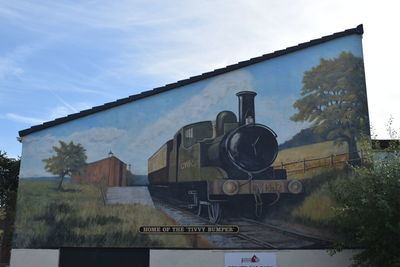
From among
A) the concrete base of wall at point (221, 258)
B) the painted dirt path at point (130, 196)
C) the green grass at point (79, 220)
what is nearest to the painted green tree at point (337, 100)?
the concrete base of wall at point (221, 258)

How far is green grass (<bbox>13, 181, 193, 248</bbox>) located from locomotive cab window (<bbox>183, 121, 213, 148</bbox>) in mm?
2967

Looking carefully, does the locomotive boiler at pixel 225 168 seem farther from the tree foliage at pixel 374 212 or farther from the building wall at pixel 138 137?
the tree foliage at pixel 374 212

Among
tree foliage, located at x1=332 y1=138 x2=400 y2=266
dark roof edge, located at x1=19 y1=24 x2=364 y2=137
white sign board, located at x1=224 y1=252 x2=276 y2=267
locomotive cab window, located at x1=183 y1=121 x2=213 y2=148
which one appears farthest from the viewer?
dark roof edge, located at x1=19 y1=24 x2=364 y2=137

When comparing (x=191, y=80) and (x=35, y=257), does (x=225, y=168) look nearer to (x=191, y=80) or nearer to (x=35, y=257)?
(x=191, y=80)

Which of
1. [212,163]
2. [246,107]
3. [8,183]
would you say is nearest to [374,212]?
[212,163]

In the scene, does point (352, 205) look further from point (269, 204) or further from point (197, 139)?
point (197, 139)

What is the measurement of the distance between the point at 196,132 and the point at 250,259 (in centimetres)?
512

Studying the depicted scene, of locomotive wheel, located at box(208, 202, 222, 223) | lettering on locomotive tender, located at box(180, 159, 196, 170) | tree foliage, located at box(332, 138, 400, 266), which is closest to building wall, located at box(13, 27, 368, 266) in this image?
locomotive wheel, located at box(208, 202, 222, 223)

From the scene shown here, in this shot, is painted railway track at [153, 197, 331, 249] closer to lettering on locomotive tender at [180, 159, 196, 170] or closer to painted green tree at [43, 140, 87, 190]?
lettering on locomotive tender at [180, 159, 196, 170]

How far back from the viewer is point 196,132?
54.2 feet

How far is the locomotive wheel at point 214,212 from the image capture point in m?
15.6

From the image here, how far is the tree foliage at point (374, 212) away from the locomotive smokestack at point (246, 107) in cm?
428

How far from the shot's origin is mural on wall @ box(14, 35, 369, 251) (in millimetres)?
15586

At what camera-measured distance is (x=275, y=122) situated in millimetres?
16281
